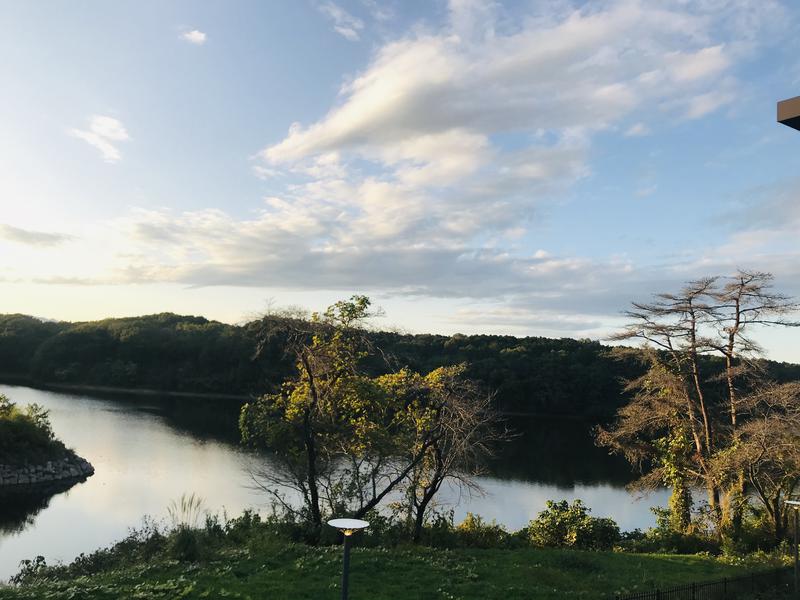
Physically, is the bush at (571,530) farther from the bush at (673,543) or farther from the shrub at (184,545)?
the shrub at (184,545)

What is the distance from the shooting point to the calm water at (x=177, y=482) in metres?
21.9

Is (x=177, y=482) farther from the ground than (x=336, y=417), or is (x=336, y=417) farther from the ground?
(x=336, y=417)

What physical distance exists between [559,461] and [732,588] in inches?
1188

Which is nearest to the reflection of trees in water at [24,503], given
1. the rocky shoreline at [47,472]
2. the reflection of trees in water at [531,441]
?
the rocky shoreline at [47,472]

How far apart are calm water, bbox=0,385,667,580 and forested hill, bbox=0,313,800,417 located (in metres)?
13.3

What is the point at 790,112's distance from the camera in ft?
26.6

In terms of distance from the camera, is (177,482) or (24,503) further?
(177,482)

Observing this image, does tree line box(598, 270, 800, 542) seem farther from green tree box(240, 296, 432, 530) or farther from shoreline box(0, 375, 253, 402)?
shoreline box(0, 375, 253, 402)

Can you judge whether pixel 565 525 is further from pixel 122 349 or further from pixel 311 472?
pixel 122 349

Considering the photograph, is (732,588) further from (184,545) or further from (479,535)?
(184,545)

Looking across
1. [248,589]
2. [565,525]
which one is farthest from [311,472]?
[565,525]

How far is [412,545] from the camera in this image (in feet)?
45.9

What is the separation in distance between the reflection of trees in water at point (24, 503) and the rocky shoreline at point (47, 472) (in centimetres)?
52

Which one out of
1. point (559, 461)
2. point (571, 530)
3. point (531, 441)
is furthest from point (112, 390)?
point (571, 530)
